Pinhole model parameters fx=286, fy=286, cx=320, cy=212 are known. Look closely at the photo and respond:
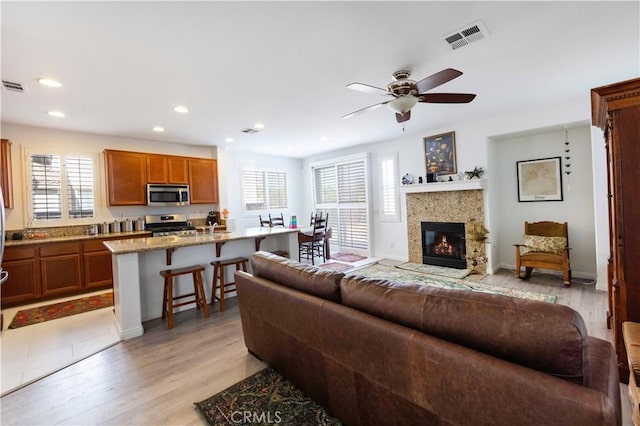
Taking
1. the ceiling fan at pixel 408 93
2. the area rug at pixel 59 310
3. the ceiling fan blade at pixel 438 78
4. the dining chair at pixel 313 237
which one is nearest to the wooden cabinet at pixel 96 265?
the area rug at pixel 59 310

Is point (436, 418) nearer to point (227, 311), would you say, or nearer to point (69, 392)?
point (69, 392)

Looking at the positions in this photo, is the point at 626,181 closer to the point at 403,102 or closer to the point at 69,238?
the point at 403,102

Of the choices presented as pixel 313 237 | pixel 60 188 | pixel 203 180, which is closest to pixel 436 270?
pixel 313 237

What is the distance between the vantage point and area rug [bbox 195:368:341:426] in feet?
5.76

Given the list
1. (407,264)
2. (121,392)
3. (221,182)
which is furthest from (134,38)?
(407,264)

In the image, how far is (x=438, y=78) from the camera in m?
2.45

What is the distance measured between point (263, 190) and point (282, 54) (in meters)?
4.90

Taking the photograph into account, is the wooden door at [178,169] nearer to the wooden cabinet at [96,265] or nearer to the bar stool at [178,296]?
the wooden cabinet at [96,265]

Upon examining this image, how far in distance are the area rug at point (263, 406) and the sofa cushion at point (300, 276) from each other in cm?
75

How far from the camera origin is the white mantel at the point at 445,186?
4.78m

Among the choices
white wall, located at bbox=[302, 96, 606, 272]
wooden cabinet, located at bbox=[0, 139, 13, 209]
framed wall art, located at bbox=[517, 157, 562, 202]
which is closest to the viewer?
wooden cabinet, located at bbox=[0, 139, 13, 209]

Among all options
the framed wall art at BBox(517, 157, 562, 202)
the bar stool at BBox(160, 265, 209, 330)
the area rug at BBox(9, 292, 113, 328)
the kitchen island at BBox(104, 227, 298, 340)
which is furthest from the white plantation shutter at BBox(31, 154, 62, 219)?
the framed wall art at BBox(517, 157, 562, 202)

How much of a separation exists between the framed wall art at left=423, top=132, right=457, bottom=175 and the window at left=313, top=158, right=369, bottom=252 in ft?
4.97

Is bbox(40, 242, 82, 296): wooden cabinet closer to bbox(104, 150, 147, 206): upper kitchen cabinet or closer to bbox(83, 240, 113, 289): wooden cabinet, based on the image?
bbox(83, 240, 113, 289): wooden cabinet
